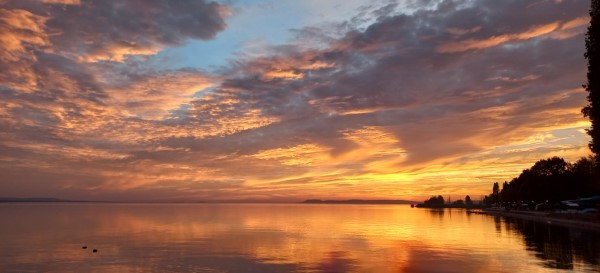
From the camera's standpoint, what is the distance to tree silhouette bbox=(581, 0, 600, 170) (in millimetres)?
50938

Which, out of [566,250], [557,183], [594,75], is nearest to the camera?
[566,250]

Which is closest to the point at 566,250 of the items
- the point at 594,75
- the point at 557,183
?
the point at 594,75

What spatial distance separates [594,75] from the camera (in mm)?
51688

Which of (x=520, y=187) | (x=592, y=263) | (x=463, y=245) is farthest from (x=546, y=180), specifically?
(x=592, y=263)

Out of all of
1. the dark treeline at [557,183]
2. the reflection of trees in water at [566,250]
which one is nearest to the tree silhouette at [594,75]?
the reflection of trees in water at [566,250]

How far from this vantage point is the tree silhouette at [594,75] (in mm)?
50938

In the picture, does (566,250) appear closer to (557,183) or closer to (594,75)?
(594,75)

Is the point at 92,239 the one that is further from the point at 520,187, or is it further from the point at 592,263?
the point at 520,187

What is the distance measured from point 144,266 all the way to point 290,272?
12.3 metres

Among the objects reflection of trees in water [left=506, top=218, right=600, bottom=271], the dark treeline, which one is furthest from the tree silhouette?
the dark treeline

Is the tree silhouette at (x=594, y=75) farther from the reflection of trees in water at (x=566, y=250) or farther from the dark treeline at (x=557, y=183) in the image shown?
the dark treeline at (x=557, y=183)

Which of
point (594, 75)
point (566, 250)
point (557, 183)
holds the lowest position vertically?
point (566, 250)

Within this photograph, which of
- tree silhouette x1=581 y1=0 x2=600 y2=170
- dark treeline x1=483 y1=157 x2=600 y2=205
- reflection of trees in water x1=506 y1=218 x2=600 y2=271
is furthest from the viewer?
dark treeline x1=483 y1=157 x2=600 y2=205

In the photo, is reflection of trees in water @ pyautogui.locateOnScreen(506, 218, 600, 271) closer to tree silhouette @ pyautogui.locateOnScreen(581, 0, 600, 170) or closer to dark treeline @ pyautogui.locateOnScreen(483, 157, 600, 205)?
tree silhouette @ pyautogui.locateOnScreen(581, 0, 600, 170)
